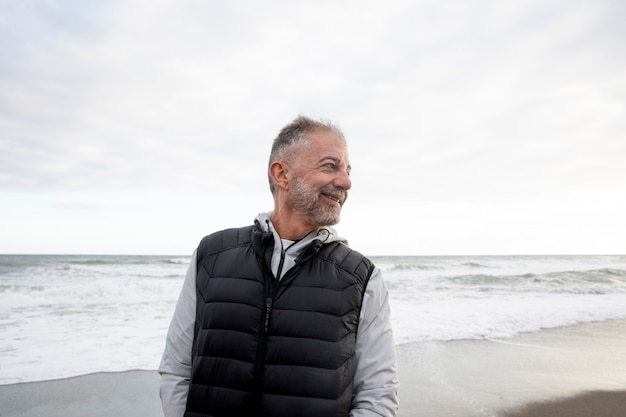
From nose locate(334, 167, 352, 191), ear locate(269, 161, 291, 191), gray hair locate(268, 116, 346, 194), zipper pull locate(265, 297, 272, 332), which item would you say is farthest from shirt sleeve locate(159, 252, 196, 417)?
nose locate(334, 167, 352, 191)

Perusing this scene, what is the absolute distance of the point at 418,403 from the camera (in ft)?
15.8

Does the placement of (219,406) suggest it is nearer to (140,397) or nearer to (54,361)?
(140,397)

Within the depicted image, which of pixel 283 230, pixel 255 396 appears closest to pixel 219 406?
pixel 255 396

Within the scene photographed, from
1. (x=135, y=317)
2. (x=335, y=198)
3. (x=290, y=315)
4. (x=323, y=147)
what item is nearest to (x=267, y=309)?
(x=290, y=315)

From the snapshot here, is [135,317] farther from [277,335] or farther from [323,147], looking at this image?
[323,147]

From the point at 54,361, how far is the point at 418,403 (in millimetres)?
4862

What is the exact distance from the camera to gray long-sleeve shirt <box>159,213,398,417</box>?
177cm

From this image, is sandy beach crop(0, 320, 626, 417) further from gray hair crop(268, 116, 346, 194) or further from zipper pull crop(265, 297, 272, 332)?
gray hair crop(268, 116, 346, 194)

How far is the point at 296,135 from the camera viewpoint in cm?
199

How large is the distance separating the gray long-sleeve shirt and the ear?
0.57 ft

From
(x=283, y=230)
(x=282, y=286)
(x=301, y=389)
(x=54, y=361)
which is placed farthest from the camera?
(x=54, y=361)

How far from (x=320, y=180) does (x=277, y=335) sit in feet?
2.16

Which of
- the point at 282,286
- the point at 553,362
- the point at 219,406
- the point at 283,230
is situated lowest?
the point at 553,362

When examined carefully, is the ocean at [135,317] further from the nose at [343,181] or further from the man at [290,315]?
the nose at [343,181]
